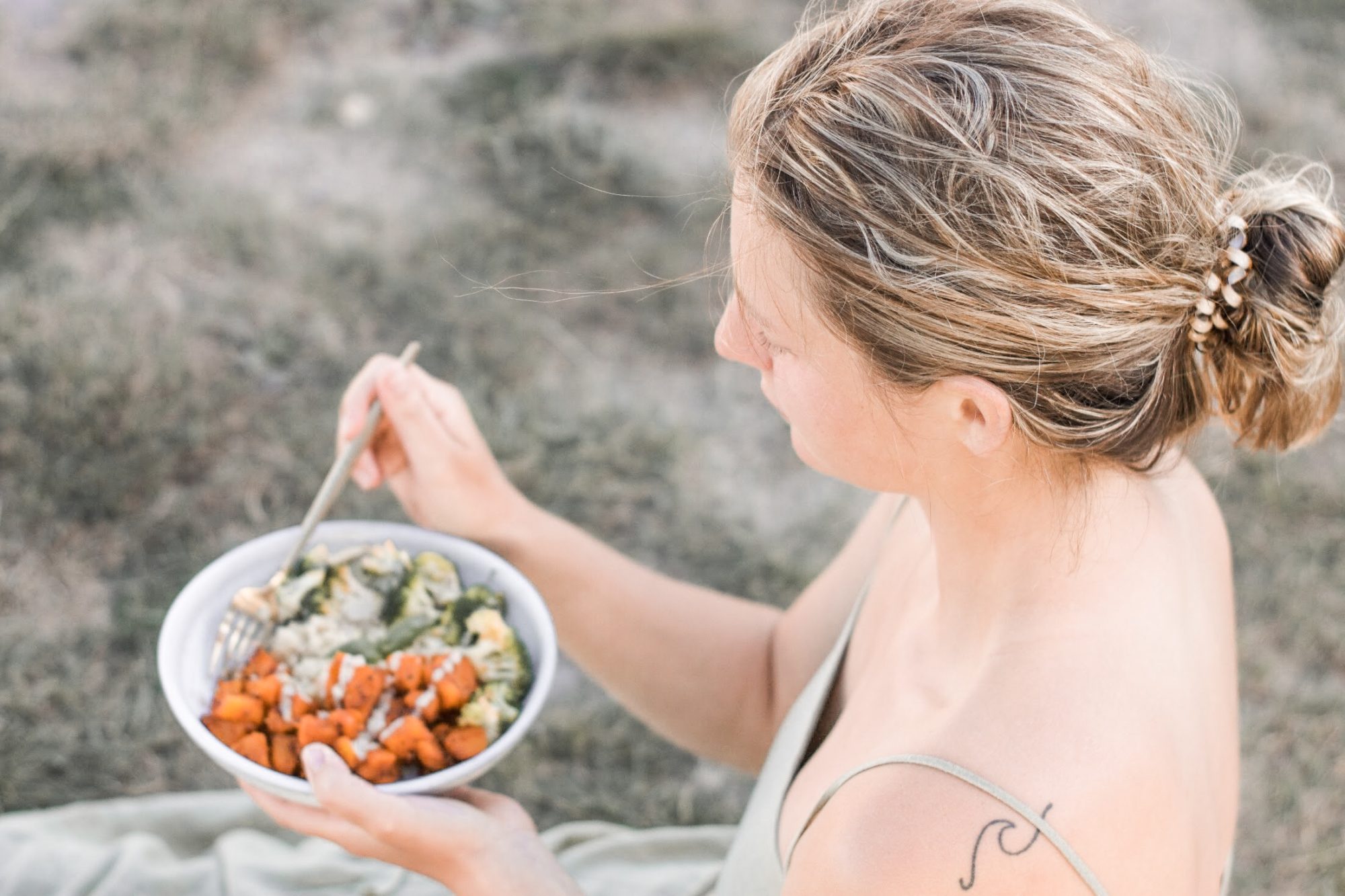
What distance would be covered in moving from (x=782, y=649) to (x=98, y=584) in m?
1.69

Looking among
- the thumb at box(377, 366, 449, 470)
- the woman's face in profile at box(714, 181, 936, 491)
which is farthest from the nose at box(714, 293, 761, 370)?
the thumb at box(377, 366, 449, 470)

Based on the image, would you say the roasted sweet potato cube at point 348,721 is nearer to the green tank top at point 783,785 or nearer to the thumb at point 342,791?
the thumb at point 342,791

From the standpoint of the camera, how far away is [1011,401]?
3.74 ft

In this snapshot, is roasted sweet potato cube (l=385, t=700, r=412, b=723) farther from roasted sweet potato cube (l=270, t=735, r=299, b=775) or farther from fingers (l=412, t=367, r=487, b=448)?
fingers (l=412, t=367, r=487, b=448)

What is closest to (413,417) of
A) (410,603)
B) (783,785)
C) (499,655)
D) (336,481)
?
(336,481)

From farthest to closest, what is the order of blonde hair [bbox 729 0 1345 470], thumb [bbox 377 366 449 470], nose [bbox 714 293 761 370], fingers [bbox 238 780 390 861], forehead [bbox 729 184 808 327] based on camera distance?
thumb [bbox 377 366 449 470]
fingers [bbox 238 780 390 861]
nose [bbox 714 293 761 370]
forehead [bbox 729 184 808 327]
blonde hair [bbox 729 0 1345 470]

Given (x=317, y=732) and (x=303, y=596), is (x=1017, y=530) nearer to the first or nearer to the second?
(x=317, y=732)

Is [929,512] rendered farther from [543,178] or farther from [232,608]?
[543,178]

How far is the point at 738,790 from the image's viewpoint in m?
2.62

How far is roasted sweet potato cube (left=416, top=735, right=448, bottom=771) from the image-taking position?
1.47 metres

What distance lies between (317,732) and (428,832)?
0.19 metres

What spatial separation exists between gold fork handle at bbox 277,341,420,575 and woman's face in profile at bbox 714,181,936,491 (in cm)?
60

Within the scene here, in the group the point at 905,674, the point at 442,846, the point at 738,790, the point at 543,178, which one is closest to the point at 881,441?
the point at 905,674

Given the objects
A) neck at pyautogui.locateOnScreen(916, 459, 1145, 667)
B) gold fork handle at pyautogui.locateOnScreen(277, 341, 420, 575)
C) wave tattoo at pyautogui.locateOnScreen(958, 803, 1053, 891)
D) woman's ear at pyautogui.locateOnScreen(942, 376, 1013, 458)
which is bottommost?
gold fork handle at pyautogui.locateOnScreen(277, 341, 420, 575)
